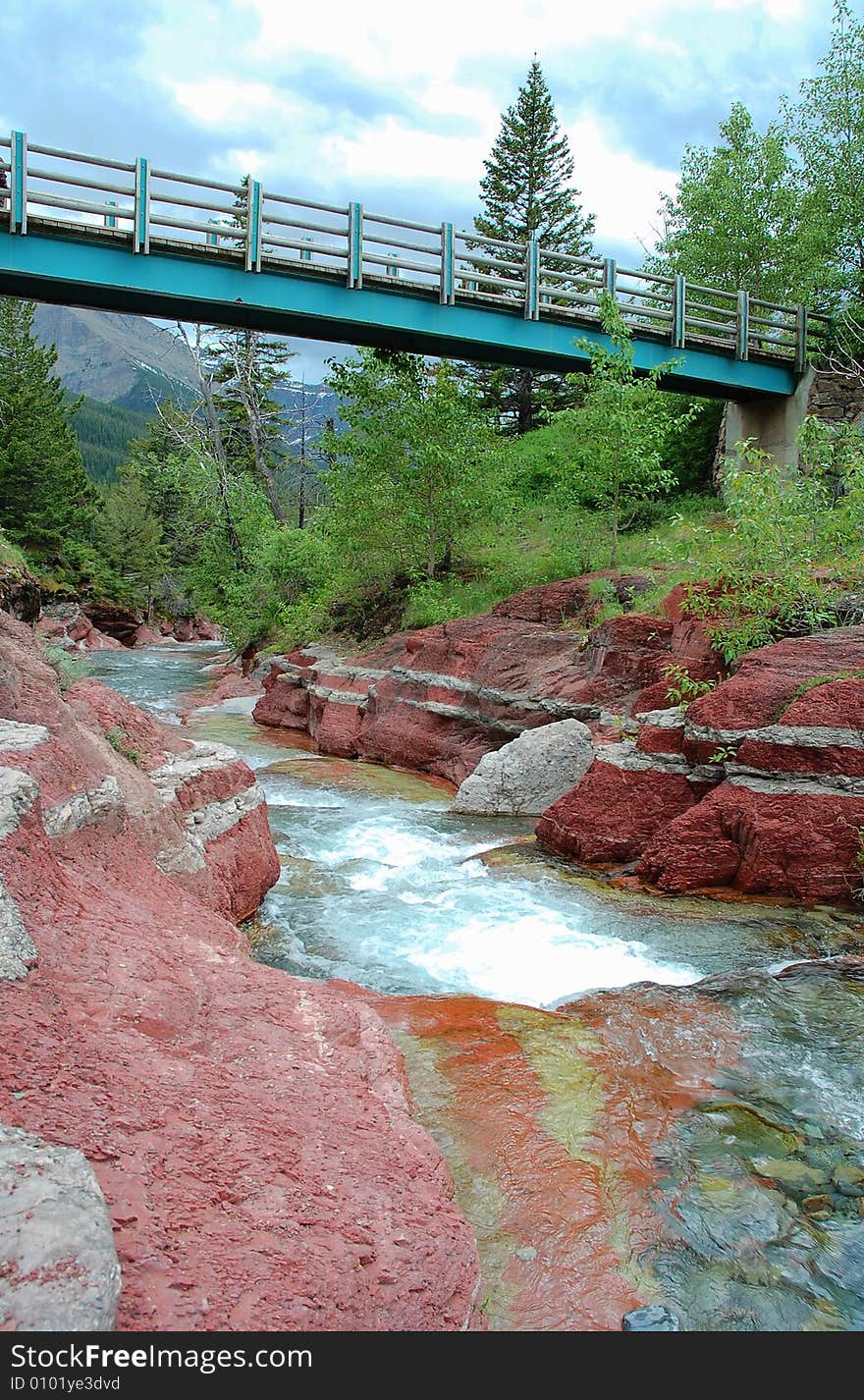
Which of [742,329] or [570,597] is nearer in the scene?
[570,597]

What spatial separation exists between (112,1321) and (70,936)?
89.3 inches

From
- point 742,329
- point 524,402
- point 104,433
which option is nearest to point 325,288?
point 742,329

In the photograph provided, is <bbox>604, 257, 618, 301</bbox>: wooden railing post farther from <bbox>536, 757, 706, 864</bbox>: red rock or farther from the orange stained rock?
the orange stained rock

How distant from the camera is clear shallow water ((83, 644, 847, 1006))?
20.8 feet

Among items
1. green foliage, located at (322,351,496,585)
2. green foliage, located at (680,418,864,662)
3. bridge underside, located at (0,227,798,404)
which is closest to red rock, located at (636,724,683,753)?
green foliage, located at (680,418,864,662)

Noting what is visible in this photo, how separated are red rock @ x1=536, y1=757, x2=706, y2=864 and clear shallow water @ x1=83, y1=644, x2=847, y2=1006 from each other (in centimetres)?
46

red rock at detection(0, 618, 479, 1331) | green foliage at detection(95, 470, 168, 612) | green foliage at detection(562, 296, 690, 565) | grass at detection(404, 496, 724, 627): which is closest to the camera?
red rock at detection(0, 618, 479, 1331)

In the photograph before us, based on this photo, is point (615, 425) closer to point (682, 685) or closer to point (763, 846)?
point (682, 685)

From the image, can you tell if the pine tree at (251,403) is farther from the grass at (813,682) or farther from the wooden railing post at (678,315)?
the grass at (813,682)

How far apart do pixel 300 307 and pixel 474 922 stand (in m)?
12.3

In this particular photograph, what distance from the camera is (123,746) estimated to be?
24.5 feet

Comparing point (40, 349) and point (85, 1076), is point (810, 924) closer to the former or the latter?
point (85, 1076)

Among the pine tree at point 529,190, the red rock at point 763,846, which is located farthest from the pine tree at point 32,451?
the red rock at point 763,846

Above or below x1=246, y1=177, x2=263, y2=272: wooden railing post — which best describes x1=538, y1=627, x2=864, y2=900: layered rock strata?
below
